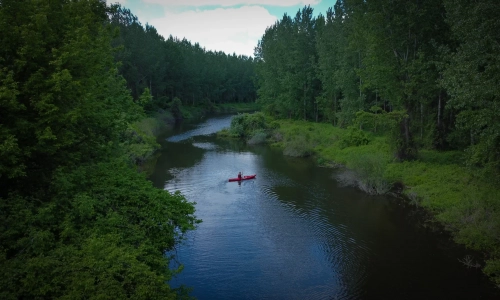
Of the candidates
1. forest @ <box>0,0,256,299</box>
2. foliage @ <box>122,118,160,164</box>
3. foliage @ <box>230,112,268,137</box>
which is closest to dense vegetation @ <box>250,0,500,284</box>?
foliage @ <box>230,112,268,137</box>

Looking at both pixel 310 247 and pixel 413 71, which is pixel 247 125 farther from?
pixel 310 247

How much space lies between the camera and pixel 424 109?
34.8 metres

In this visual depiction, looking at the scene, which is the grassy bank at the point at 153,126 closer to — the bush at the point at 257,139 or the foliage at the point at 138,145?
the foliage at the point at 138,145

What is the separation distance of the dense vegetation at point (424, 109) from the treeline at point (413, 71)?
85 mm

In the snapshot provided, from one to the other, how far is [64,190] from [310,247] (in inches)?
489

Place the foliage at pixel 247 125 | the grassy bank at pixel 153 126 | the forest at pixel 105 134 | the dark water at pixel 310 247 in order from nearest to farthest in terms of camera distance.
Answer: the forest at pixel 105 134 < the dark water at pixel 310 247 < the grassy bank at pixel 153 126 < the foliage at pixel 247 125

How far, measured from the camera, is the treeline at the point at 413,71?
18.8 meters

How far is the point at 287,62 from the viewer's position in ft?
203

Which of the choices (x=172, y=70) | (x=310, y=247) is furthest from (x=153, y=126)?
(x=310, y=247)

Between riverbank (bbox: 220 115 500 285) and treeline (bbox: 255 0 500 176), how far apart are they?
1.69 m

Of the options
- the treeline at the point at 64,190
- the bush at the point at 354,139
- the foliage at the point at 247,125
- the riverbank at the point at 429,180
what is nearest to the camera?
the treeline at the point at 64,190

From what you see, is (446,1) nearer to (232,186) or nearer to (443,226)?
(443,226)

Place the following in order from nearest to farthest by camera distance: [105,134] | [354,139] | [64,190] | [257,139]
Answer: [64,190]
[105,134]
[354,139]
[257,139]

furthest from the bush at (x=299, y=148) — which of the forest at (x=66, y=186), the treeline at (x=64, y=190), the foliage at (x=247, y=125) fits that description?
the treeline at (x=64, y=190)
